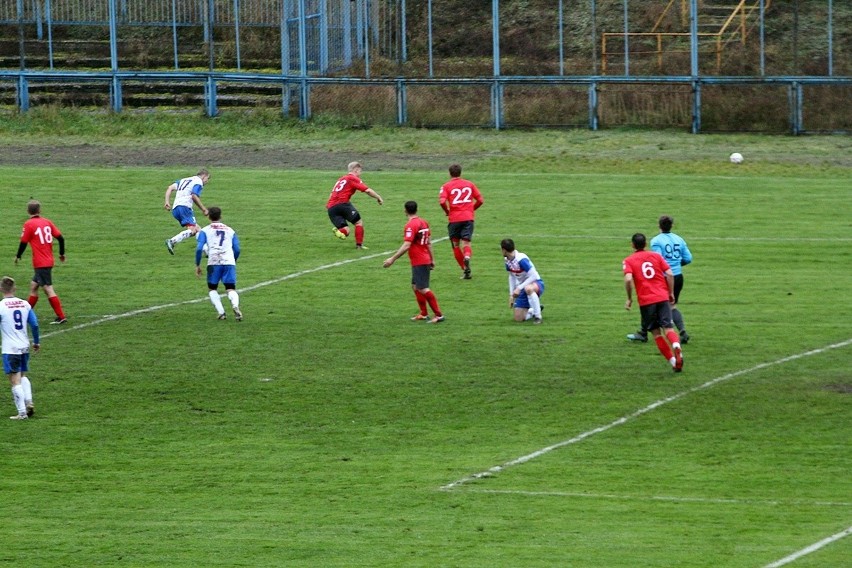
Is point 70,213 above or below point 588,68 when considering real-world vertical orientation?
below

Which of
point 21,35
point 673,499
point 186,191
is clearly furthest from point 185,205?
point 21,35

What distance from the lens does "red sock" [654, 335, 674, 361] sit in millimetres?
20109

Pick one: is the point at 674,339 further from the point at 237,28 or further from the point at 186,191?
the point at 237,28

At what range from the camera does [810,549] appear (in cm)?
1344

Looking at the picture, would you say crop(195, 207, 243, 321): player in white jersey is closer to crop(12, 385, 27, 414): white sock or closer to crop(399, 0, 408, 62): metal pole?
crop(12, 385, 27, 414): white sock

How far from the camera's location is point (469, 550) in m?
13.7

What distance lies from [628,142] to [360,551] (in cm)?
3047

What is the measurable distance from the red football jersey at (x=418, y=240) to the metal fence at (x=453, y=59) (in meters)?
23.0

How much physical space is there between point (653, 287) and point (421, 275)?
4404 millimetres

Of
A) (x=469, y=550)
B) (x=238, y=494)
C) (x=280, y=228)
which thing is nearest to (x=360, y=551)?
(x=469, y=550)

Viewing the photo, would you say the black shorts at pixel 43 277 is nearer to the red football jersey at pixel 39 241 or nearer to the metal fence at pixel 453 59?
the red football jersey at pixel 39 241

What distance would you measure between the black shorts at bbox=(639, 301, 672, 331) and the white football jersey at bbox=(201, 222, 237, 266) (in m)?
7.26

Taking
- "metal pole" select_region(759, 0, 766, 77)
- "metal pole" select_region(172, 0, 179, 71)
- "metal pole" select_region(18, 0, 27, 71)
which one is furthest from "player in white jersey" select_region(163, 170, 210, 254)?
"metal pole" select_region(759, 0, 766, 77)

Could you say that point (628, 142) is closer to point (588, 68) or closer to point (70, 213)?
point (588, 68)
